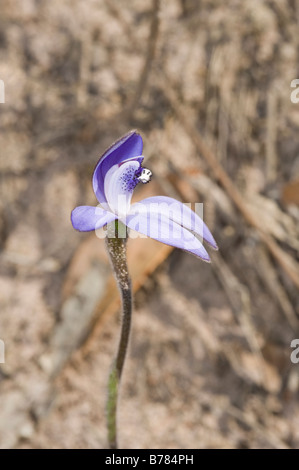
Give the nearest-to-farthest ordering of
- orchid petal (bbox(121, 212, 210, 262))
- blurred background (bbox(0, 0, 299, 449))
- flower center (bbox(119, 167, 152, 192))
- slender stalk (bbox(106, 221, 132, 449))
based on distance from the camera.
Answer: orchid petal (bbox(121, 212, 210, 262)) → slender stalk (bbox(106, 221, 132, 449)) → flower center (bbox(119, 167, 152, 192)) → blurred background (bbox(0, 0, 299, 449))

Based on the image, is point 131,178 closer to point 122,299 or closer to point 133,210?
point 133,210

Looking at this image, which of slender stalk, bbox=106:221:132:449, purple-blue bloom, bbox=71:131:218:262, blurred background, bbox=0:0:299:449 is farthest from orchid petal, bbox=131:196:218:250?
blurred background, bbox=0:0:299:449

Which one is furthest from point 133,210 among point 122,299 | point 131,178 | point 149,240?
point 149,240

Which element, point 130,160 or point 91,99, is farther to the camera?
point 91,99

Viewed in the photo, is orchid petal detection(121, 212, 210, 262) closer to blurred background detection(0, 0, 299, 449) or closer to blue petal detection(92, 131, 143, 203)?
blue petal detection(92, 131, 143, 203)

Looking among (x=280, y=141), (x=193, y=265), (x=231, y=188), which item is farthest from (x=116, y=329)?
(x=280, y=141)

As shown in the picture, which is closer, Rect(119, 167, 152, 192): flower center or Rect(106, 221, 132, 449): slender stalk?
Rect(106, 221, 132, 449): slender stalk

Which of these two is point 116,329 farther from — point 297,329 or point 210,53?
point 210,53
